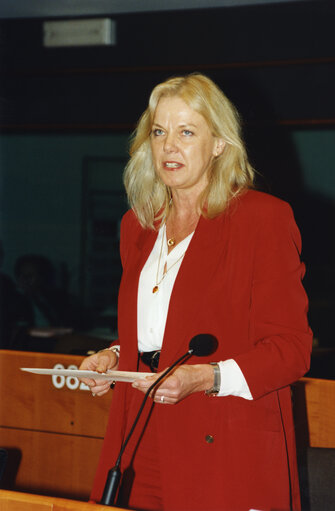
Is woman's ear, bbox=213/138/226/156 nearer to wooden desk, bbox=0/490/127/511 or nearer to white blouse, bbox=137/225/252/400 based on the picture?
white blouse, bbox=137/225/252/400

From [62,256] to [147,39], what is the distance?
318 cm

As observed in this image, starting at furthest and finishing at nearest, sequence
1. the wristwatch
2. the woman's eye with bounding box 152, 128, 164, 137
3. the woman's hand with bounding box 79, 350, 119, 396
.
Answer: the woman's eye with bounding box 152, 128, 164, 137
the woman's hand with bounding box 79, 350, 119, 396
the wristwatch

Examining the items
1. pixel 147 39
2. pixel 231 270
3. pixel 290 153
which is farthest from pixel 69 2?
pixel 231 270

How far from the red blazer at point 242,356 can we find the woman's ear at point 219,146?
194 millimetres

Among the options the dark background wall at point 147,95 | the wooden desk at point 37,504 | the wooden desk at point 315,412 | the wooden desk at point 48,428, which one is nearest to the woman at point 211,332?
the wooden desk at point 37,504

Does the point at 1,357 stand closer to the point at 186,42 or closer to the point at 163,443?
the point at 163,443

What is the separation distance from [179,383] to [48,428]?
5.32 ft

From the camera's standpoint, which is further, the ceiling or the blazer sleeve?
the ceiling

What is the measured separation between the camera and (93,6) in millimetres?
5086

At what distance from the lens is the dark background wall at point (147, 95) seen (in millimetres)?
5020

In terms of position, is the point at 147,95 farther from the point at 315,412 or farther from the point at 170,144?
the point at 170,144

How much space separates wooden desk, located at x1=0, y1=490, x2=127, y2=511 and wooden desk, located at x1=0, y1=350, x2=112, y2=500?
62.5 inches

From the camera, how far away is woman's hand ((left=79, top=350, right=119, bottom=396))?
161cm

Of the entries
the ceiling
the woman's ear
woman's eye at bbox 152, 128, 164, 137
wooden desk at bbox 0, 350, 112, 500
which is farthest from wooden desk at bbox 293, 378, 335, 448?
the ceiling
